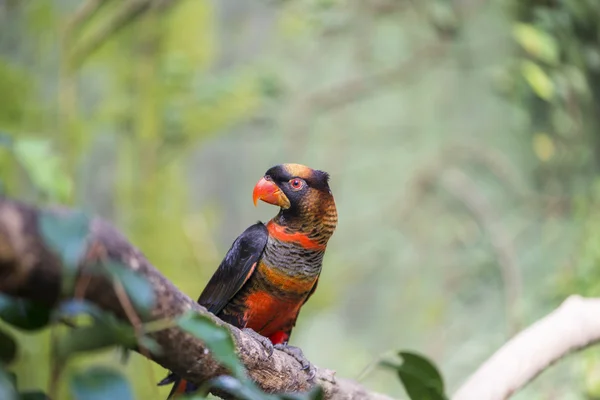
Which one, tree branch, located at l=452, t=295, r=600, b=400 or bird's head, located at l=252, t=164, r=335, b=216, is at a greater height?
bird's head, located at l=252, t=164, r=335, b=216

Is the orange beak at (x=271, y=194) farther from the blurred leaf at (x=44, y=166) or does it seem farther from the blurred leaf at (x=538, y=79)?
the blurred leaf at (x=538, y=79)

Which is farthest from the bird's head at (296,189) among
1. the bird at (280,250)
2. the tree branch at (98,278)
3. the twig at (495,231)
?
the twig at (495,231)

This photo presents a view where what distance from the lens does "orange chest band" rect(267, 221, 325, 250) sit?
171 cm

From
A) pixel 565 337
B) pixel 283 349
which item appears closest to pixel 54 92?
pixel 283 349

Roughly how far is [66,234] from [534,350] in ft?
4.82

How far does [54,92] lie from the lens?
3.16 m

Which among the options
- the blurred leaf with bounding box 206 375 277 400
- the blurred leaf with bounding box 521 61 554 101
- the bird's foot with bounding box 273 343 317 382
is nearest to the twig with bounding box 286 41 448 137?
the blurred leaf with bounding box 521 61 554 101

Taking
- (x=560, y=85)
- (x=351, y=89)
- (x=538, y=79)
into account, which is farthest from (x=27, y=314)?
(x=351, y=89)

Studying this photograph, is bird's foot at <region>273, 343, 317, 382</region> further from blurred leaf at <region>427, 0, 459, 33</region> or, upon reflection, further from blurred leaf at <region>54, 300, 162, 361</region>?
blurred leaf at <region>427, 0, 459, 33</region>

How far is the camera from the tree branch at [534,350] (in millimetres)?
1673

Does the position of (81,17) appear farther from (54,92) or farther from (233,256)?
(233,256)

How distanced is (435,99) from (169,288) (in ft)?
11.2

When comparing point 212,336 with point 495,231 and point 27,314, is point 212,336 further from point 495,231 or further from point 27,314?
point 495,231

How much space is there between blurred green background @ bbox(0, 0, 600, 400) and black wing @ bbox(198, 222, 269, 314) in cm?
148
